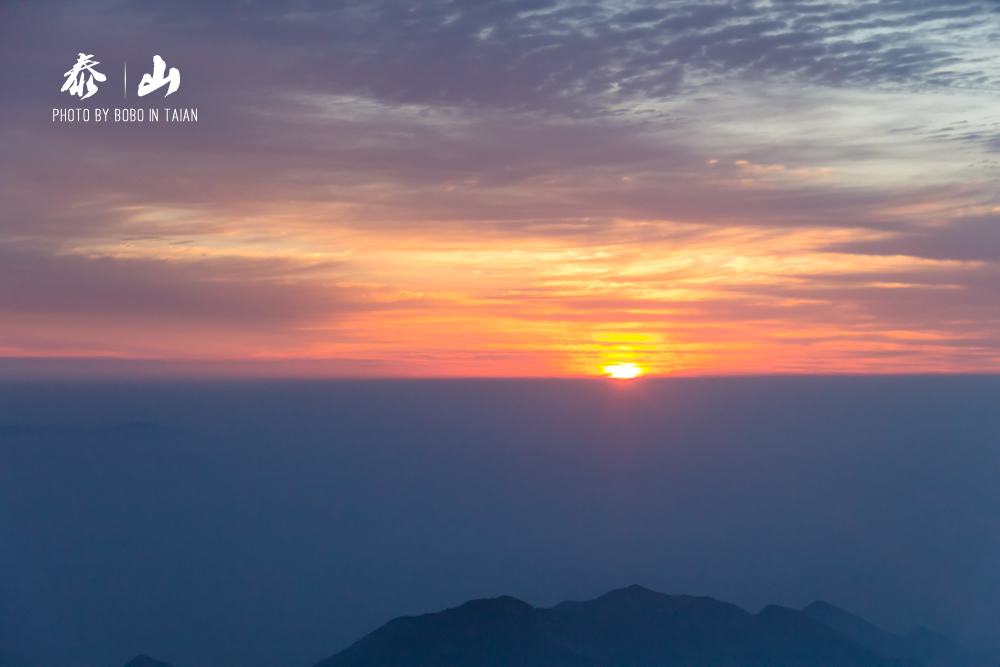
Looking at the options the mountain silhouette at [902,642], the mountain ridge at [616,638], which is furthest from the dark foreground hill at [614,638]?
the mountain silhouette at [902,642]

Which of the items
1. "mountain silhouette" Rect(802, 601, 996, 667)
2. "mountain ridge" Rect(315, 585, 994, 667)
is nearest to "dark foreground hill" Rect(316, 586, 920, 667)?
"mountain ridge" Rect(315, 585, 994, 667)

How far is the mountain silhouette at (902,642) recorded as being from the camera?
12950 centimetres

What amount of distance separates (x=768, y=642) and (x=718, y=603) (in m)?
10.8

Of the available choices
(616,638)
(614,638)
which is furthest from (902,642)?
(614,638)

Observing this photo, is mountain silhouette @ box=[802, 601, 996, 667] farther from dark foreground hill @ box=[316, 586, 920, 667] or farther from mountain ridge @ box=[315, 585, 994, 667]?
dark foreground hill @ box=[316, 586, 920, 667]

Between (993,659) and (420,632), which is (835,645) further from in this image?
(420,632)

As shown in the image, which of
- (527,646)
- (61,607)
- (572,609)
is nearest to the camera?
(527,646)

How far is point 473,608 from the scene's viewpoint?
114 m

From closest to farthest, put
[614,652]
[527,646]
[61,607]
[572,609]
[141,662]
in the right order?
[141,662], [527,646], [614,652], [572,609], [61,607]

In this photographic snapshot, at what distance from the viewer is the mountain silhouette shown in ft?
425

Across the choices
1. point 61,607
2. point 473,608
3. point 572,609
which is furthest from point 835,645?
point 61,607

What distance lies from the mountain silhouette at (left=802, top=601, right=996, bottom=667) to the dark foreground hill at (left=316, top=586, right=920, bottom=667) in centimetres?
602

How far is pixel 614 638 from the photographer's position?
120312mm

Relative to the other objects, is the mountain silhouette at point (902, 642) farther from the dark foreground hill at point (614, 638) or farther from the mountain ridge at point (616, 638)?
the dark foreground hill at point (614, 638)
